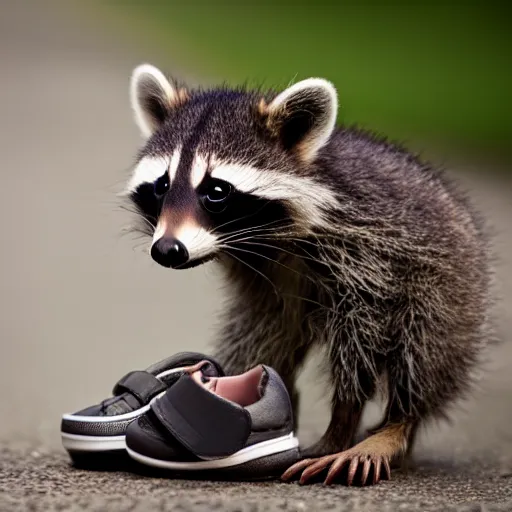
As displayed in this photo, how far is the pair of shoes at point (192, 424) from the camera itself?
3139mm

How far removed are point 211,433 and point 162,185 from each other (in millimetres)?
905

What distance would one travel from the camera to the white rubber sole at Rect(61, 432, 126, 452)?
10.9ft

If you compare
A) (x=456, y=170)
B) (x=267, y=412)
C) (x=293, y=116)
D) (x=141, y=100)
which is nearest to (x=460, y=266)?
(x=293, y=116)

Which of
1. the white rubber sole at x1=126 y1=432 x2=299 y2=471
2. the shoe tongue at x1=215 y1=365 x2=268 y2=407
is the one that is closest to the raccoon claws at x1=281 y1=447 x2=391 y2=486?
the white rubber sole at x1=126 y1=432 x2=299 y2=471

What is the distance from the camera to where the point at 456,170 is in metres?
9.94

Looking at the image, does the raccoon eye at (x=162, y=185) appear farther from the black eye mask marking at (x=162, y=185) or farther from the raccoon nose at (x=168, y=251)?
the raccoon nose at (x=168, y=251)

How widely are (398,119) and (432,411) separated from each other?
22.4 ft

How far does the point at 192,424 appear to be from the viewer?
3.14 m

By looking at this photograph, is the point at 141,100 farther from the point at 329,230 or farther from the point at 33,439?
the point at 33,439

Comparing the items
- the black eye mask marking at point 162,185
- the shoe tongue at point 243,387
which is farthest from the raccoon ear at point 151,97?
the shoe tongue at point 243,387

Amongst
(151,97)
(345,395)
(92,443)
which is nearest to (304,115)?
(151,97)

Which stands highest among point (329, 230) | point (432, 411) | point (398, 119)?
point (398, 119)

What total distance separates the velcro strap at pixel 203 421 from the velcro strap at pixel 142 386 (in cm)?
26

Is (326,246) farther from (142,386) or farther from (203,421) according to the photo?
(203,421)
